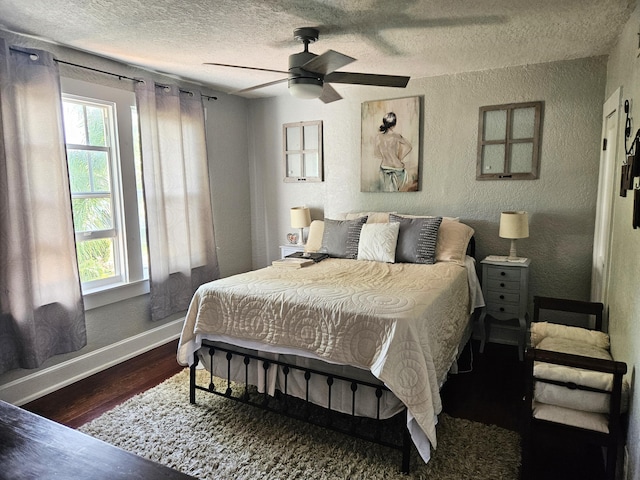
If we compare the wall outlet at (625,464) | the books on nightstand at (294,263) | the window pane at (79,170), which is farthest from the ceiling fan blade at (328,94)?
the wall outlet at (625,464)

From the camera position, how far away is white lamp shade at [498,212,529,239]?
10.7 ft

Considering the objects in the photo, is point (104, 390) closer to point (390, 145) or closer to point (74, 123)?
point (74, 123)

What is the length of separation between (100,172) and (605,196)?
3875mm

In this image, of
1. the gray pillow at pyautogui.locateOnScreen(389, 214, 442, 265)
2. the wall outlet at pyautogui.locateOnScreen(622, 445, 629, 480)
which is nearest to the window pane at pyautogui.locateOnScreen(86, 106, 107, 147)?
the gray pillow at pyautogui.locateOnScreen(389, 214, 442, 265)

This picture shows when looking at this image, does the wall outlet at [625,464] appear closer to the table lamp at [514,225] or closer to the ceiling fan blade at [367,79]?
the table lamp at [514,225]

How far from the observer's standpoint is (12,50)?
2605 millimetres

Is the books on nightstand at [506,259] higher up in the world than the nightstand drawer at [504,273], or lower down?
higher up

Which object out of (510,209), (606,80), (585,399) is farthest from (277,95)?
(585,399)

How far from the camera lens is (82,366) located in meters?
3.12

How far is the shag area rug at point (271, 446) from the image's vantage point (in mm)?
2010

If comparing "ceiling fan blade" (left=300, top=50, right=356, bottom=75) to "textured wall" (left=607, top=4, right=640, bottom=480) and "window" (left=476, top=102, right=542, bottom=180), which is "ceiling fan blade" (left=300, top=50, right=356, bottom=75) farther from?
"window" (left=476, top=102, right=542, bottom=180)

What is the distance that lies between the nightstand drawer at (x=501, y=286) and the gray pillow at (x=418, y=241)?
522mm

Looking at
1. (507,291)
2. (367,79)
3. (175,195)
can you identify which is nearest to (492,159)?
(507,291)

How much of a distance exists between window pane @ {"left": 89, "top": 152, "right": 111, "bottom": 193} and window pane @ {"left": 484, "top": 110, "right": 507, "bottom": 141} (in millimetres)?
3245
